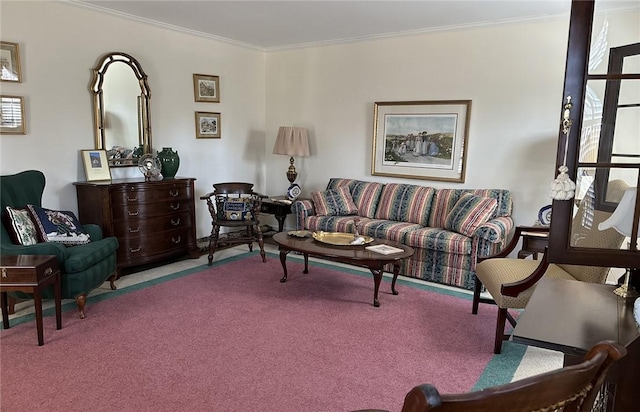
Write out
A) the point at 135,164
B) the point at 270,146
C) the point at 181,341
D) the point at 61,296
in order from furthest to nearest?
the point at 270,146
the point at 135,164
the point at 61,296
the point at 181,341

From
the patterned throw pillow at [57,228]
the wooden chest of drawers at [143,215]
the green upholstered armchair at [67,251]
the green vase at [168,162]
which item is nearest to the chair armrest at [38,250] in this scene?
the green upholstered armchair at [67,251]

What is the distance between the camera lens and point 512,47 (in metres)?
4.35

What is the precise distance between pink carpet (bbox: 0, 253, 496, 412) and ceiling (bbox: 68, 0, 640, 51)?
8.60 feet

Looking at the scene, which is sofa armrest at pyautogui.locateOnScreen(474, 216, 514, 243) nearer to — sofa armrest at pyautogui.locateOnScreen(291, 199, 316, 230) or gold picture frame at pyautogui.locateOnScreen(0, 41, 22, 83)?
sofa armrest at pyautogui.locateOnScreen(291, 199, 316, 230)

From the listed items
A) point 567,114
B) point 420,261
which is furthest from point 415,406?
point 420,261

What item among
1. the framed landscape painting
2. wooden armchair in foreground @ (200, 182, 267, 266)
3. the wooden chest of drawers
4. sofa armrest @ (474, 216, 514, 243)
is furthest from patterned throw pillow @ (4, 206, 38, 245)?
sofa armrest @ (474, 216, 514, 243)

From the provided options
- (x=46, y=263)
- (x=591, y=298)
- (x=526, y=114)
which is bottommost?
(x=46, y=263)

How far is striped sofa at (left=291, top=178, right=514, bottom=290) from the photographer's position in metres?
4.09

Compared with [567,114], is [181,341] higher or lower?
lower

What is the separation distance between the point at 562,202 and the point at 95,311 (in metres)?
3.33

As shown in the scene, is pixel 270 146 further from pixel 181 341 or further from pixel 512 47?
pixel 181 341

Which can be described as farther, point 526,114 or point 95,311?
point 526,114

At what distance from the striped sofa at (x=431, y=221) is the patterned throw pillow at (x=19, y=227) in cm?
260

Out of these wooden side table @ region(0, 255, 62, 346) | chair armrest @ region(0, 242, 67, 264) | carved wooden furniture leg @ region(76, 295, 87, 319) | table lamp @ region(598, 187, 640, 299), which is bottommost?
carved wooden furniture leg @ region(76, 295, 87, 319)
